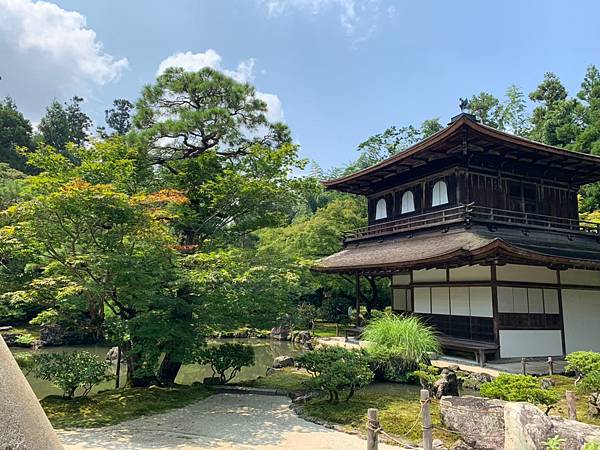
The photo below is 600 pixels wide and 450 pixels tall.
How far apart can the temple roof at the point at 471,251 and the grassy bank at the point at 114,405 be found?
4837mm

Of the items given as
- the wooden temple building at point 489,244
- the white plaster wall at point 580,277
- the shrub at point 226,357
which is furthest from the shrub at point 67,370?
the white plaster wall at point 580,277

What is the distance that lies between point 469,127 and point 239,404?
10.8 metres

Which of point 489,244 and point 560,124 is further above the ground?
point 560,124

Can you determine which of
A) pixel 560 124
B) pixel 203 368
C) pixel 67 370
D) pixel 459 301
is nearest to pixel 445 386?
pixel 459 301

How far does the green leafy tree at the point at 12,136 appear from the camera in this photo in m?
45.1

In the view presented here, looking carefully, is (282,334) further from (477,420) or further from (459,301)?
(477,420)

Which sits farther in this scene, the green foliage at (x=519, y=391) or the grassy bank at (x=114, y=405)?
the grassy bank at (x=114, y=405)

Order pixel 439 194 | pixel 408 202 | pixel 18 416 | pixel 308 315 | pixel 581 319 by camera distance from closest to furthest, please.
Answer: pixel 18 416 < pixel 581 319 < pixel 439 194 < pixel 408 202 < pixel 308 315

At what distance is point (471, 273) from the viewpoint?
13.7 m

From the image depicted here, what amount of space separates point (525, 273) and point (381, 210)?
24.8ft

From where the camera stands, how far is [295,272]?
9.02 metres

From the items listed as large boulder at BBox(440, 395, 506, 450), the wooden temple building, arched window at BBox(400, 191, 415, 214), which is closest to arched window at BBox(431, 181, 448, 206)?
the wooden temple building

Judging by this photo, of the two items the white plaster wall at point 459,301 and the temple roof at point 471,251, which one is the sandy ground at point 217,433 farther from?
the white plaster wall at point 459,301

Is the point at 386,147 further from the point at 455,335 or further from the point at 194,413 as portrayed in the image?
the point at 194,413
